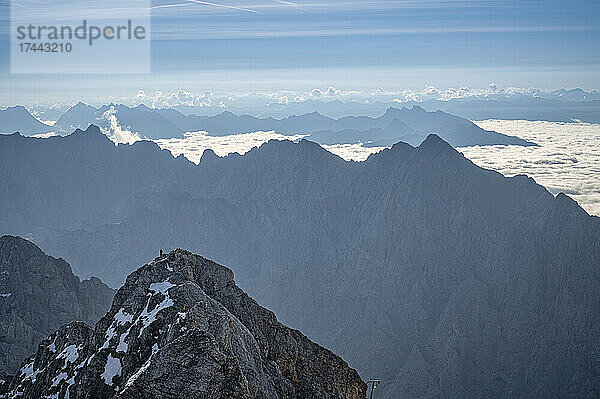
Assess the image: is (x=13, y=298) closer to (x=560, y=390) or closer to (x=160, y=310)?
(x=160, y=310)

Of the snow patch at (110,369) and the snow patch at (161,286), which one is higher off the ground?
the snow patch at (161,286)

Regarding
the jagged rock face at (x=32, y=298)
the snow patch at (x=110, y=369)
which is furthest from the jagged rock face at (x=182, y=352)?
the jagged rock face at (x=32, y=298)

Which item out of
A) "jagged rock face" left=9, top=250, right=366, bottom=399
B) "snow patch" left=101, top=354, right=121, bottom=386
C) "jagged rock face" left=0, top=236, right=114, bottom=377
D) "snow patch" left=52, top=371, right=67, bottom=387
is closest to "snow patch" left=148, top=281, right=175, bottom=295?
"jagged rock face" left=9, top=250, right=366, bottom=399

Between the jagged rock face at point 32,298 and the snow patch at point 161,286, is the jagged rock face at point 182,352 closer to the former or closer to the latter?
the snow patch at point 161,286

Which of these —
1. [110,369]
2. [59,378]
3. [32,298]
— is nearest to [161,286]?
[110,369]

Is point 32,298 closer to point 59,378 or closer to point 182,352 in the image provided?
point 59,378

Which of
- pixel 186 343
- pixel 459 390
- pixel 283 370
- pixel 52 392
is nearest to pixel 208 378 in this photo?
pixel 186 343

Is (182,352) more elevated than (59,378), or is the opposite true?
(182,352)
